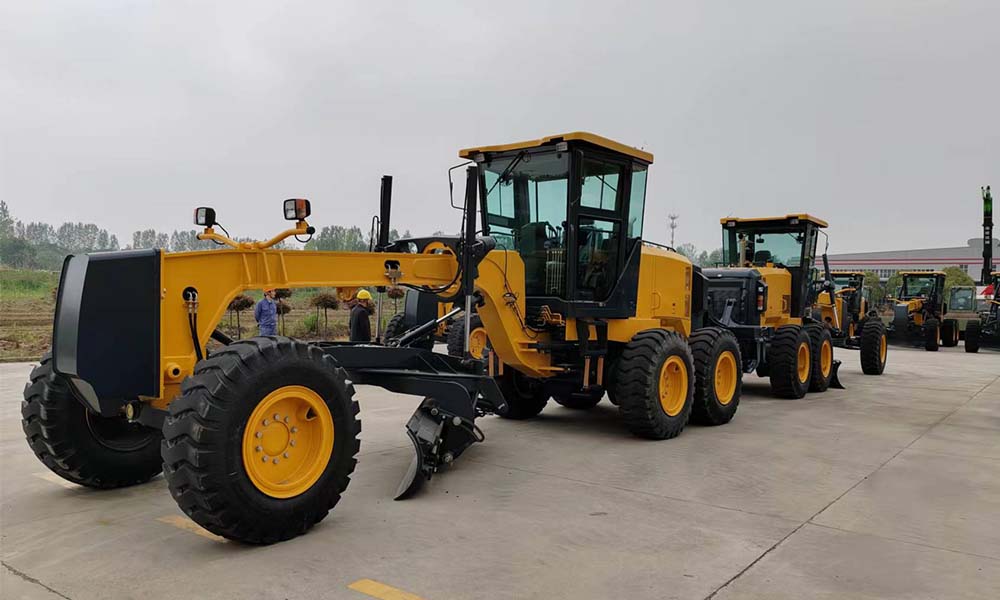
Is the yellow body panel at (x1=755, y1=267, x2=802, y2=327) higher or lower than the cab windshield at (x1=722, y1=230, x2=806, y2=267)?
lower

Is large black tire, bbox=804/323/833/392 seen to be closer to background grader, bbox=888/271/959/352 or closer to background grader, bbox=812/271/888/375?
background grader, bbox=812/271/888/375

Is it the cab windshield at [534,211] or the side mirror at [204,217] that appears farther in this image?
the cab windshield at [534,211]

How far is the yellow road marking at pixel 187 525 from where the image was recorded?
4254 millimetres

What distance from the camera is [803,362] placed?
11219 mm

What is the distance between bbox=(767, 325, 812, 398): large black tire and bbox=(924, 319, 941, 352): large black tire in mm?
13945

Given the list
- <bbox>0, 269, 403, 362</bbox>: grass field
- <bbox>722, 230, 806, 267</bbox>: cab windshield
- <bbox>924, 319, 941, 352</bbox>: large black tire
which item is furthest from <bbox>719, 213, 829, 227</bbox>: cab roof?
<bbox>924, 319, 941, 352</bbox>: large black tire

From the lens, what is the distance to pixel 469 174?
5.59 m

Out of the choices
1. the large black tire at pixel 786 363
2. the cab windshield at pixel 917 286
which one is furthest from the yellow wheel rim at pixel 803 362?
the cab windshield at pixel 917 286

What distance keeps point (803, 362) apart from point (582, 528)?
7796 mm

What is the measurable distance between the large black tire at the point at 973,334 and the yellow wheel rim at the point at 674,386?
60.8 feet

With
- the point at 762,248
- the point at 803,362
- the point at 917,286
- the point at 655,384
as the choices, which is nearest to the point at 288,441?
the point at 655,384

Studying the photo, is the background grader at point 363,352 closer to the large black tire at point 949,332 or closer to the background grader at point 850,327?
the background grader at point 850,327

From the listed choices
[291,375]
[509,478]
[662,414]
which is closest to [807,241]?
[662,414]

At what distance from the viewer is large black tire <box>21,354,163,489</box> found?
485 centimetres
